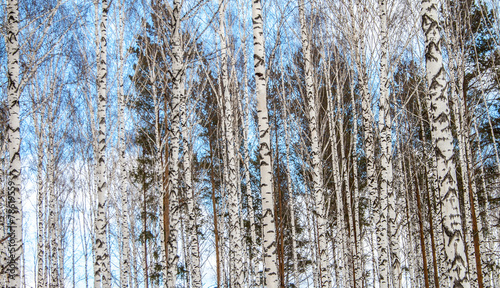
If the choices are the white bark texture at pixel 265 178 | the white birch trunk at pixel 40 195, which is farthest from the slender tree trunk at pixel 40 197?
the white bark texture at pixel 265 178

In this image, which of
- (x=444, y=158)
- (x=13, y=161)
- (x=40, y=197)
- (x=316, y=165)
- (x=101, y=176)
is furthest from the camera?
(x=40, y=197)

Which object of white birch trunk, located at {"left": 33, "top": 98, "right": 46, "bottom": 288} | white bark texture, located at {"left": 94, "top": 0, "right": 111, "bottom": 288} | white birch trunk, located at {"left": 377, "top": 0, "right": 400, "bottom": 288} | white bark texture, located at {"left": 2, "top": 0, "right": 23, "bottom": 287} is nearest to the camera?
white bark texture, located at {"left": 2, "top": 0, "right": 23, "bottom": 287}

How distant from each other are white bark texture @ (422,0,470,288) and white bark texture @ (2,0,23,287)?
Answer: 5.05m

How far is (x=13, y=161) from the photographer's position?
480 cm

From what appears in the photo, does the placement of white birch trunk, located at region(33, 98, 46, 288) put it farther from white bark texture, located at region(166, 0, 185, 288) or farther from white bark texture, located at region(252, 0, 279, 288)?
white bark texture, located at region(252, 0, 279, 288)

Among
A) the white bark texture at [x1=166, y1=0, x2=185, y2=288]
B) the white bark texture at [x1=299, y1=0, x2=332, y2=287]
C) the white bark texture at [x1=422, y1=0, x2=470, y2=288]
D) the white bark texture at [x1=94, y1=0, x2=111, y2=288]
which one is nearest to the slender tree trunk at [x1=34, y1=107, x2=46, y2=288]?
the white bark texture at [x1=94, y1=0, x2=111, y2=288]

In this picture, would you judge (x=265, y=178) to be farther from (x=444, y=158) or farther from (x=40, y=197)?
(x=40, y=197)

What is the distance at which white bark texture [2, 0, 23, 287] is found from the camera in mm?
4734

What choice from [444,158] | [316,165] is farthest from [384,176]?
[444,158]

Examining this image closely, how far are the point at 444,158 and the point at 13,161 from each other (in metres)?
5.22

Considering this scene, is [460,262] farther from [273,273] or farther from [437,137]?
[273,273]

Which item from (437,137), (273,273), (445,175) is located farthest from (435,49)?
(273,273)

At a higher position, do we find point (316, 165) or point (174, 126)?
point (174, 126)

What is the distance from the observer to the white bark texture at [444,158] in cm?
343
